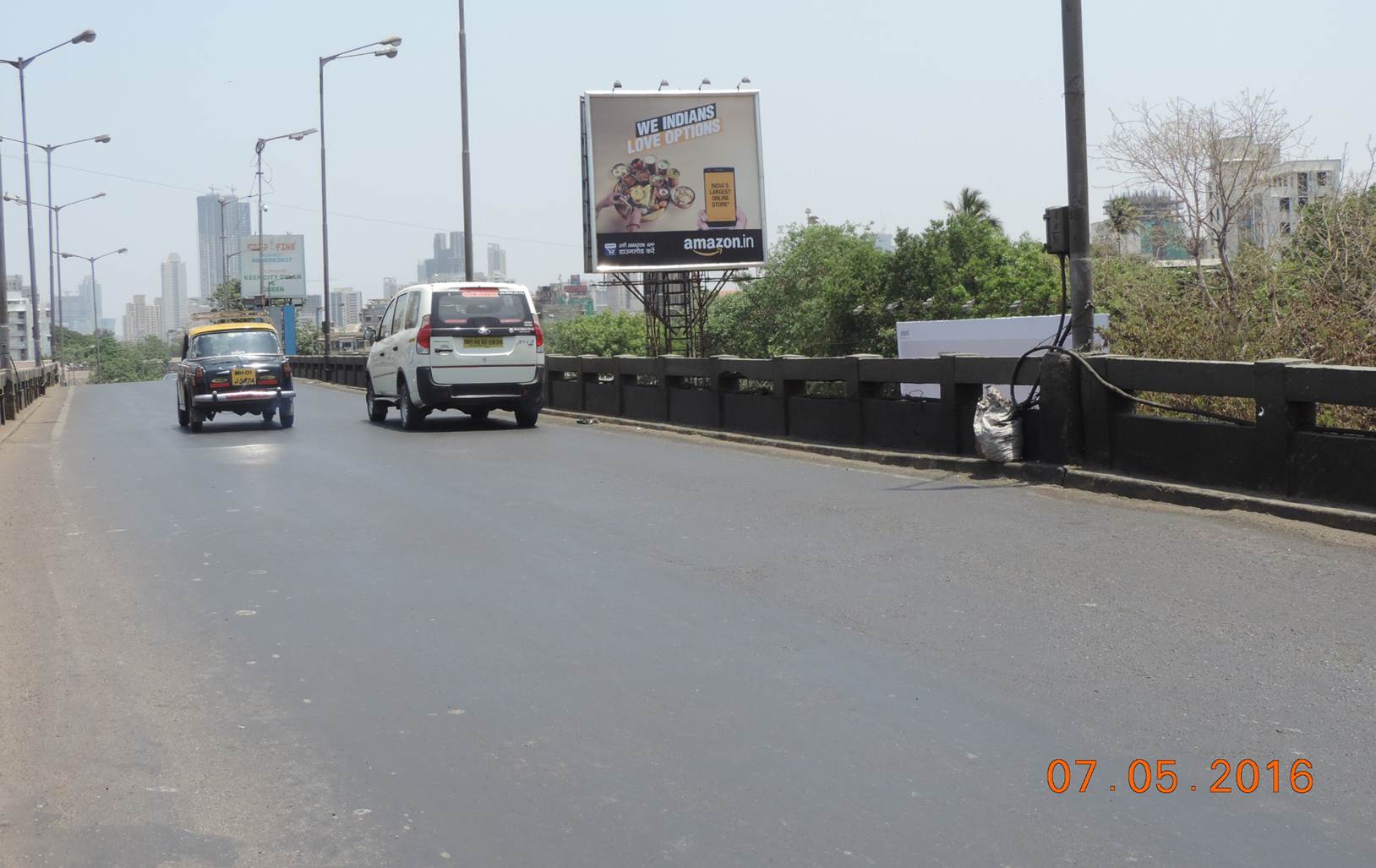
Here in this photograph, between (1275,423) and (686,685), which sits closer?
(686,685)

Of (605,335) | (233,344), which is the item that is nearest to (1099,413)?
(233,344)

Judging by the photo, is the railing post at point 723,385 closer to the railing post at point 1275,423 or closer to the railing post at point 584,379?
the railing post at point 584,379

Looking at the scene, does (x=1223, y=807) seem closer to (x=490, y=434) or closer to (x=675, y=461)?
(x=675, y=461)

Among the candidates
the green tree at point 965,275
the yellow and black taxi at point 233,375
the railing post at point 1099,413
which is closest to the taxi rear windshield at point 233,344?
the yellow and black taxi at point 233,375

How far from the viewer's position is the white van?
1964 cm

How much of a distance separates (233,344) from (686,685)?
1834 cm

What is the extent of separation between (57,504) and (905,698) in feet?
31.1

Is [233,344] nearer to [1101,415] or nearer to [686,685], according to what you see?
[1101,415]

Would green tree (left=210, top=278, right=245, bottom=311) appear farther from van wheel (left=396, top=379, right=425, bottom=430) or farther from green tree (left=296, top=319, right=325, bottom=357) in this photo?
van wheel (left=396, top=379, right=425, bottom=430)

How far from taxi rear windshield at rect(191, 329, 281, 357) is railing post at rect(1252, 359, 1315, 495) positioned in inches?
643

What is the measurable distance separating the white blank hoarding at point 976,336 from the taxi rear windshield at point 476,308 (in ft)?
34.8

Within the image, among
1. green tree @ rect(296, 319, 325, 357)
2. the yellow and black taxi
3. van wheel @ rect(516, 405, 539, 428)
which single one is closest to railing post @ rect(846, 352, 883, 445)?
van wheel @ rect(516, 405, 539, 428)

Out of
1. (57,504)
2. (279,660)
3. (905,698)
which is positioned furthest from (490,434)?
(905,698)

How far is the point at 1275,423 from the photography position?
31.4 feet
